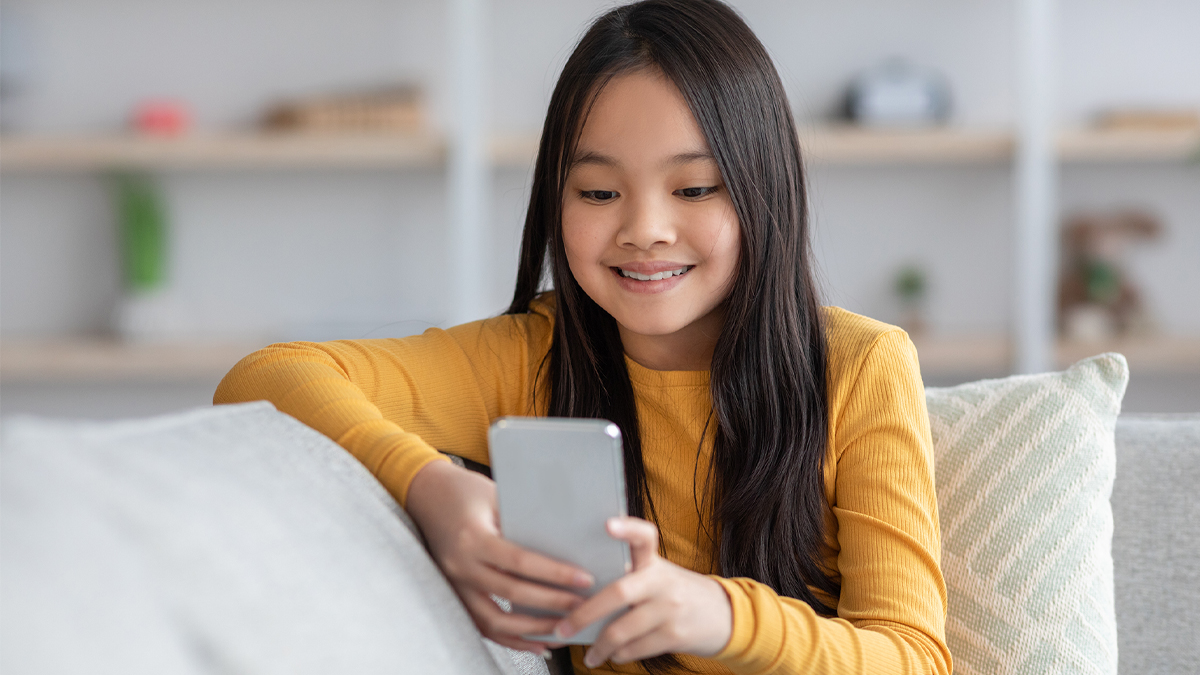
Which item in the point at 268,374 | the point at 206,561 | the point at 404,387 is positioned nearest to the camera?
the point at 206,561

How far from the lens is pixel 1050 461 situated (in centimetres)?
90

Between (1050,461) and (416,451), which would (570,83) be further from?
(1050,461)

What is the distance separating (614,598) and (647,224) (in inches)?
15.0

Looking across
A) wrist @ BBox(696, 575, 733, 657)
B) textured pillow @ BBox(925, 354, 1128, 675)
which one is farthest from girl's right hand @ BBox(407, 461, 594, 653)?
textured pillow @ BBox(925, 354, 1128, 675)

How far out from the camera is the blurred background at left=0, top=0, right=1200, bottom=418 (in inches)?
108

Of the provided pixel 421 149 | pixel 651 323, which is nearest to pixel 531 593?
pixel 651 323

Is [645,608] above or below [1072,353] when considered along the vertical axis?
above

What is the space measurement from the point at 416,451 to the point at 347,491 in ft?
0.33

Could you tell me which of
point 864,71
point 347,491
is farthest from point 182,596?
point 864,71

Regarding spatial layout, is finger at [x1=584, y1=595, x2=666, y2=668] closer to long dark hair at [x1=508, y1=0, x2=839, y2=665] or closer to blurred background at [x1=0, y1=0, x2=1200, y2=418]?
long dark hair at [x1=508, y1=0, x2=839, y2=665]

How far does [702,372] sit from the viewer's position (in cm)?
100

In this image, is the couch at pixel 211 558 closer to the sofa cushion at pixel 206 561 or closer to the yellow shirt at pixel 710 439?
the sofa cushion at pixel 206 561

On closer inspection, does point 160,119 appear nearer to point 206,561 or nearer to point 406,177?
point 406,177

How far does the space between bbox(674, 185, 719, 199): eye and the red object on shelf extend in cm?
239
